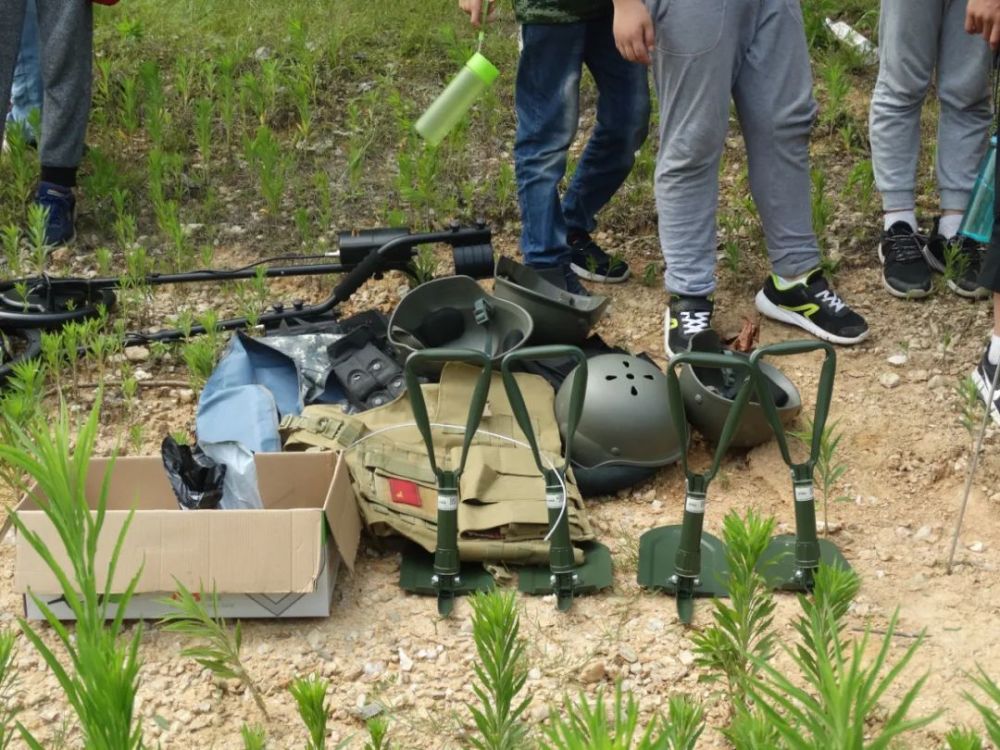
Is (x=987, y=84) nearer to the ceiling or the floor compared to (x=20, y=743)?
nearer to the ceiling

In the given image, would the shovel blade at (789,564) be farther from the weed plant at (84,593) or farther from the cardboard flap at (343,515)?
the weed plant at (84,593)

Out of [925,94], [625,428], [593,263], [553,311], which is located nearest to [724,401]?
[625,428]

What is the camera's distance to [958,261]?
14.4 ft

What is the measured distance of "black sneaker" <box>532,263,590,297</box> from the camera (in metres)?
4.18

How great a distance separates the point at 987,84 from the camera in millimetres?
4293

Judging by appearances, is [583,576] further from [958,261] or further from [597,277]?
[958,261]

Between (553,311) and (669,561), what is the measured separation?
3.54ft

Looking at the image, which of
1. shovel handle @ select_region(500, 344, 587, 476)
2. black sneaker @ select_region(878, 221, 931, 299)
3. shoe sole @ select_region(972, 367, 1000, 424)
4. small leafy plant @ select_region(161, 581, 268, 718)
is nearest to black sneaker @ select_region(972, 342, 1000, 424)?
shoe sole @ select_region(972, 367, 1000, 424)

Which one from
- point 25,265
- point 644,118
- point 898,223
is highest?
point 644,118

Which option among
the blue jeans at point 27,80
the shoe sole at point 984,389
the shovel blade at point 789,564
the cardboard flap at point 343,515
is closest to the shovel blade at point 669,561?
the shovel blade at point 789,564

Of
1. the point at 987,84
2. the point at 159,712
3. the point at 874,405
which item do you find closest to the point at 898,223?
the point at 987,84

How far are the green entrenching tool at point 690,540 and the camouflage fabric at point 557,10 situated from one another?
→ 57.1 inches

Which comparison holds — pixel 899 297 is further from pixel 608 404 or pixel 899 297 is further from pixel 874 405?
pixel 608 404

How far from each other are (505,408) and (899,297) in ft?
5.59
